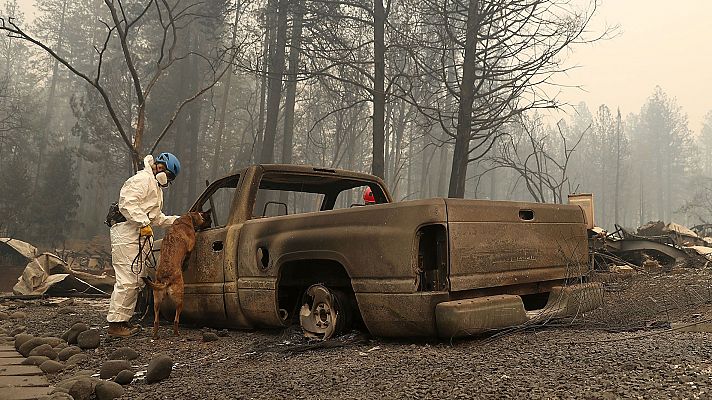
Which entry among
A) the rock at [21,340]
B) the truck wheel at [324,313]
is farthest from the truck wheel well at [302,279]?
the rock at [21,340]

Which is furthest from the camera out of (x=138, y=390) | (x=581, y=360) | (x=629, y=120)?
(x=629, y=120)

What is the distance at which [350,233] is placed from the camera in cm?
410

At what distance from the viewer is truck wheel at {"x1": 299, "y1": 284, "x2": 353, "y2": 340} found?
4.32 m

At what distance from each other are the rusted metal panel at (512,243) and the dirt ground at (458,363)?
1.41 ft

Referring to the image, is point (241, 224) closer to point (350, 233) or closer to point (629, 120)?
point (350, 233)

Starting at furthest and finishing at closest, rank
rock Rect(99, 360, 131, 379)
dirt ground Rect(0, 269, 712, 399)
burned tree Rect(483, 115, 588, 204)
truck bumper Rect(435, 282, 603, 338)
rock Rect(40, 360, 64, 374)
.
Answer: burned tree Rect(483, 115, 588, 204) < rock Rect(40, 360, 64, 374) < rock Rect(99, 360, 131, 379) < truck bumper Rect(435, 282, 603, 338) < dirt ground Rect(0, 269, 712, 399)

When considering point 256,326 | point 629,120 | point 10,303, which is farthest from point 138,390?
point 629,120

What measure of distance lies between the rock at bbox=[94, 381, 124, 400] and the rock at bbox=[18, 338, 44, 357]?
2220 millimetres

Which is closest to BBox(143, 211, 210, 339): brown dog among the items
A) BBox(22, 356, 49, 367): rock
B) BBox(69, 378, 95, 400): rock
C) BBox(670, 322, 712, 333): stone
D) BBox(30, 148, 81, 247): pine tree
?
BBox(22, 356, 49, 367): rock

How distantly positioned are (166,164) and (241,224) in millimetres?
1560

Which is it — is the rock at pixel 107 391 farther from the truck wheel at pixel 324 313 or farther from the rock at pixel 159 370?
the truck wheel at pixel 324 313

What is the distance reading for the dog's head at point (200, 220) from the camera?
5.69 meters

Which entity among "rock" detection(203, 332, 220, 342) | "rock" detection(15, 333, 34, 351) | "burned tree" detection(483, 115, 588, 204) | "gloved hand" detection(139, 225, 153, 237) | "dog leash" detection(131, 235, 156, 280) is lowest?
"rock" detection(15, 333, 34, 351)

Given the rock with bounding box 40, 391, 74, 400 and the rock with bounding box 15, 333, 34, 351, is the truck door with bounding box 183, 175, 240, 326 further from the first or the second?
the rock with bounding box 40, 391, 74, 400
